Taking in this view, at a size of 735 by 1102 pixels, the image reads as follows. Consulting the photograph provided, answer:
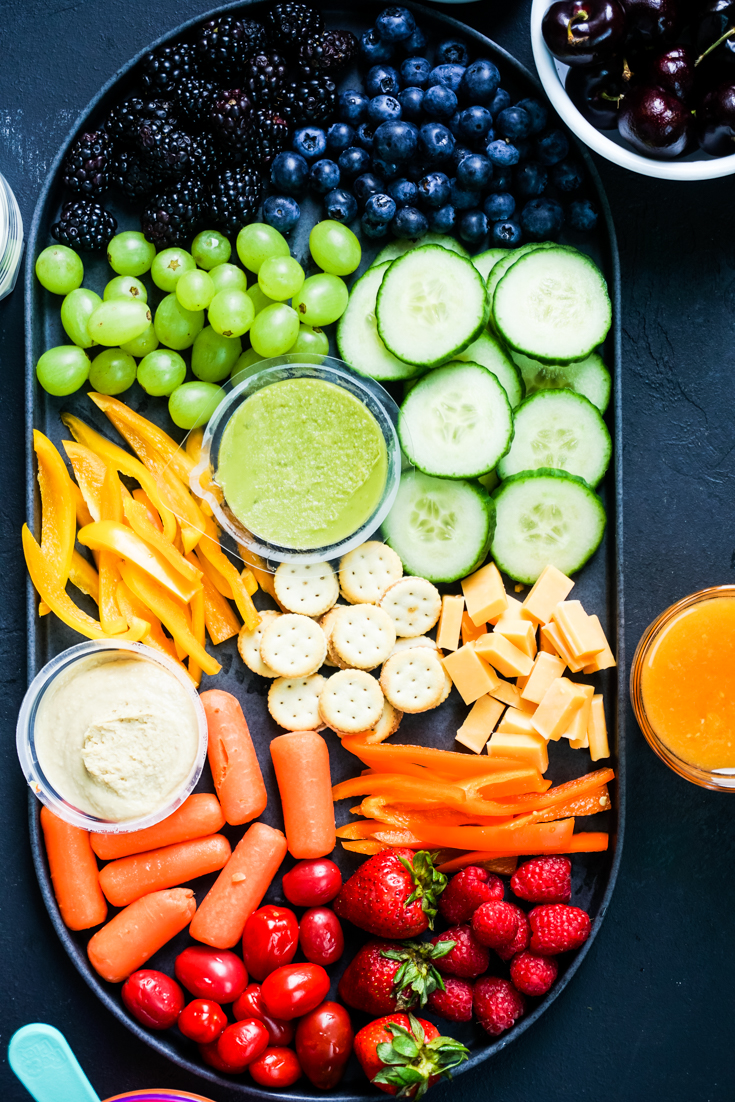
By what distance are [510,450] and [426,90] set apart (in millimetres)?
772

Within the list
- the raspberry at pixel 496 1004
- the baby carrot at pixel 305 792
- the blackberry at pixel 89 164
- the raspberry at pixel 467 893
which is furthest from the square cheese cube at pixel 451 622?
the blackberry at pixel 89 164

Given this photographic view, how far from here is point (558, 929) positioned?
162 centimetres

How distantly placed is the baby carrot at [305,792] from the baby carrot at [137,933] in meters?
0.27

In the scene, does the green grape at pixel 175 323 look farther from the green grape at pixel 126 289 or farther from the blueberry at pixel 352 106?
the blueberry at pixel 352 106

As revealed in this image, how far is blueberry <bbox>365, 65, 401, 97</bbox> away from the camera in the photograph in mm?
1688

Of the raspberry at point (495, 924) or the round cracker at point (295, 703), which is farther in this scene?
the round cracker at point (295, 703)

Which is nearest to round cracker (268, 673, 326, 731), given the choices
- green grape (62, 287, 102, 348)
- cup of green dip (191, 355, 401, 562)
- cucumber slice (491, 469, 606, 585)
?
cup of green dip (191, 355, 401, 562)

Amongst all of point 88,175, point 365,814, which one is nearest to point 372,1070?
point 365,814

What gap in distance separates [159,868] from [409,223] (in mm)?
1459

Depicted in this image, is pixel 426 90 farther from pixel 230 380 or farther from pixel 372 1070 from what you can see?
pixel 372 1070

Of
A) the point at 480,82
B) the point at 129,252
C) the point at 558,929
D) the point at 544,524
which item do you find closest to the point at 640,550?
the point at 544,524

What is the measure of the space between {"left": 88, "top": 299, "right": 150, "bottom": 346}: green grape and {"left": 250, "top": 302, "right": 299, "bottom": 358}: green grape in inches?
9.0

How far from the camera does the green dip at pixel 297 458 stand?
1.71 meters

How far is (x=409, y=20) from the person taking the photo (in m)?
1.68
